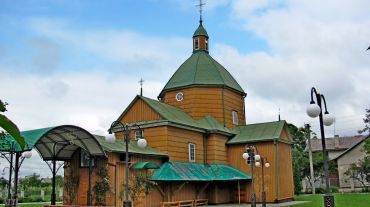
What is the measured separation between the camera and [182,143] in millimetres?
22859

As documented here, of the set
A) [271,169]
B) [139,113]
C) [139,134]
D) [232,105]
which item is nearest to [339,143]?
[232,105]

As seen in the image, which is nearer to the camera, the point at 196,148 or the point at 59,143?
the point at 59,143

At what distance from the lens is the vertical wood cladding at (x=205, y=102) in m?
26.6

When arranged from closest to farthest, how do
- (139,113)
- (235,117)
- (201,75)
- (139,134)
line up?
(139,134) < (139,113) < (201,75) < (235,117)

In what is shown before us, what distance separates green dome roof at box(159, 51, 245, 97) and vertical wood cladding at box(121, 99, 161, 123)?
434cm

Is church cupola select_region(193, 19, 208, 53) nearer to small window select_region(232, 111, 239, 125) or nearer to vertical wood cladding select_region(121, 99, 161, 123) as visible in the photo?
small window select_region(232, 111, 239, 125)

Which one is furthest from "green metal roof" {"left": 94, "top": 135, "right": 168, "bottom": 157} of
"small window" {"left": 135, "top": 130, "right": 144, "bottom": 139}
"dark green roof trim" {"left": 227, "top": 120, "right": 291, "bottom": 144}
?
"dark green roof trim" {"left": 227, "top": 120, "right": 291, "bottom": 144}

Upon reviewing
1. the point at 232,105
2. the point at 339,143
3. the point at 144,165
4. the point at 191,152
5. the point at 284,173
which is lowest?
the point at 284,173

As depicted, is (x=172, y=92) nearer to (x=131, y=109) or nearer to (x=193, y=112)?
(x=193, y=112)

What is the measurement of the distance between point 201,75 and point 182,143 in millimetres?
6574

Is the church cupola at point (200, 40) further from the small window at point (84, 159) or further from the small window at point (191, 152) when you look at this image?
the small window at point (84, 159)

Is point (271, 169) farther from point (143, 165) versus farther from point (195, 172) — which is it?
point (143, 165)

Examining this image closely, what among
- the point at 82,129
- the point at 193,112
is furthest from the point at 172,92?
the point at 82,129

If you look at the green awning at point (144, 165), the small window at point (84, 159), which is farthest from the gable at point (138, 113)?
the small window at point (84, 159)
